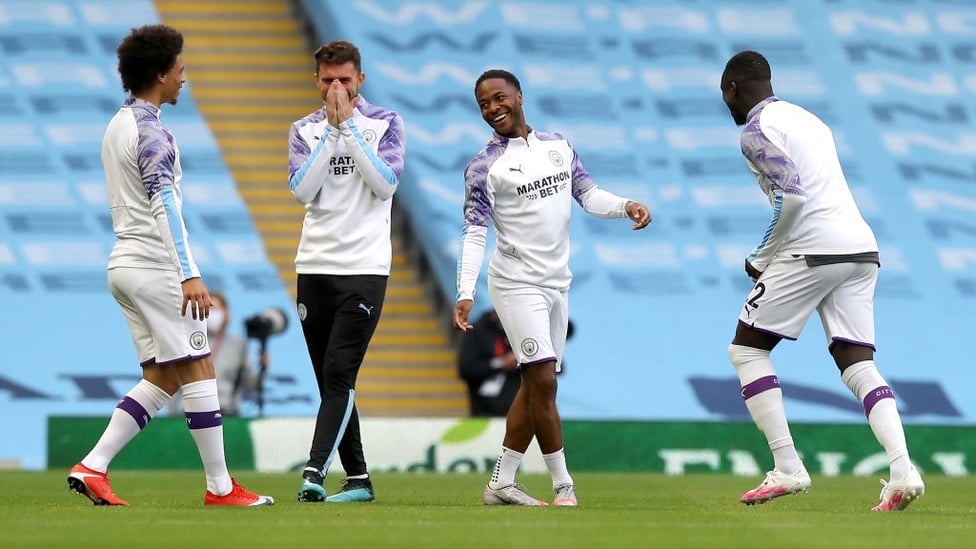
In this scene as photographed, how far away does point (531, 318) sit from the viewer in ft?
29.0

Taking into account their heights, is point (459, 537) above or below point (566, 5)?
below

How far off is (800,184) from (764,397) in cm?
112

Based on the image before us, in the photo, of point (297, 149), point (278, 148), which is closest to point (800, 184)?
point (297, 149)

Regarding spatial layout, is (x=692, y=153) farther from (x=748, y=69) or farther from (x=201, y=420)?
(x=201, y=420)

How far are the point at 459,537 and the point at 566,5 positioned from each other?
16.0 meters

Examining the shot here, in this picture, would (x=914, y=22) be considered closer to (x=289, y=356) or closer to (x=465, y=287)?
(x=289, y=356)

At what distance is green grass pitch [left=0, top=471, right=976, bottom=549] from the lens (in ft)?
20.7

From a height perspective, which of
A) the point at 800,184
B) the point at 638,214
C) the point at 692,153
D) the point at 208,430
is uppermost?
the point at 692,153

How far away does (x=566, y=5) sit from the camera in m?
21.8

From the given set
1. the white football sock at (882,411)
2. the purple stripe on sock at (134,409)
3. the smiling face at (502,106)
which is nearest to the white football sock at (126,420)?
the purple stripe on sock at (134,409)

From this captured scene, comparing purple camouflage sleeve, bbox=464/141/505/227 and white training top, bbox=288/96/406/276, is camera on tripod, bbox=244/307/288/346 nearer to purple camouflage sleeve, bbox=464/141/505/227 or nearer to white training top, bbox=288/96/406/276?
white training top, bbox=288/96/406/276

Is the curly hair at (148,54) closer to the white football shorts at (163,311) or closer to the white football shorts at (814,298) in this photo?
the white football shorts at (163,311)

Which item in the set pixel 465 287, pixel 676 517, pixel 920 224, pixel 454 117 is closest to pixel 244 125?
pixel 454 117

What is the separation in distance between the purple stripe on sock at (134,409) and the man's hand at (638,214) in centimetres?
268
